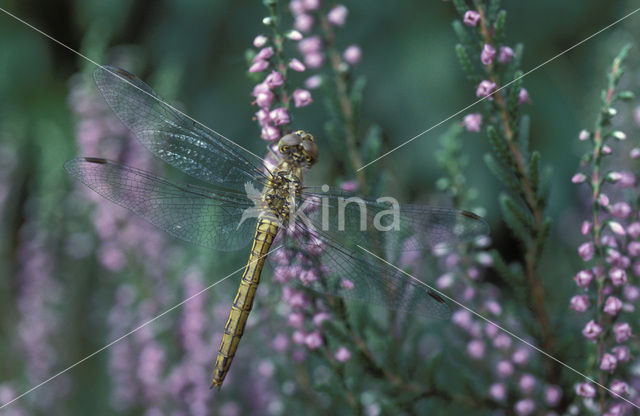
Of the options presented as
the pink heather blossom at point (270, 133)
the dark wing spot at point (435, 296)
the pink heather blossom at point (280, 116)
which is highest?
the pink heather blossom at point (280, 116)

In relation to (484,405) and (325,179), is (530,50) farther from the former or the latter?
(484,405)

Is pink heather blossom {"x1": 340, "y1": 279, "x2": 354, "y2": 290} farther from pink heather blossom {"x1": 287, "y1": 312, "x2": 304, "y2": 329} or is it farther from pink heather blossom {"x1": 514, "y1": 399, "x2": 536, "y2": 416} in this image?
pink heather blossom {"x1": 514, "y1": 399, "x2": 536, "y2": 416}

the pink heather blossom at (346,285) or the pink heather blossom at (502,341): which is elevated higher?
the pink heather blossom at (346,285)

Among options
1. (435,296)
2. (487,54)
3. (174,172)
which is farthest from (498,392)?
(174,172)

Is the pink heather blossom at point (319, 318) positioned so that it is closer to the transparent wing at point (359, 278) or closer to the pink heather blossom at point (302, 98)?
the transparent wing at point (359, 278)

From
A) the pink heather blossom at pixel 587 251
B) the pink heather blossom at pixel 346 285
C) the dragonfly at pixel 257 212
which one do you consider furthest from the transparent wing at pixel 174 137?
the pink heather blossom at pixel 587 251

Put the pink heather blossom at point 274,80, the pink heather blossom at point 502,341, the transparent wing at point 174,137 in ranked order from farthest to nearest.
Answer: the transparent wing at point 174,137 < the pink heather blossom at point 502,341 < the pink heather blossom at point 274,80

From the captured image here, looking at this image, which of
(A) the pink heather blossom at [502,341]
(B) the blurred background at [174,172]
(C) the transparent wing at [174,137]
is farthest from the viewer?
(B) the blurred background at [174,172]
